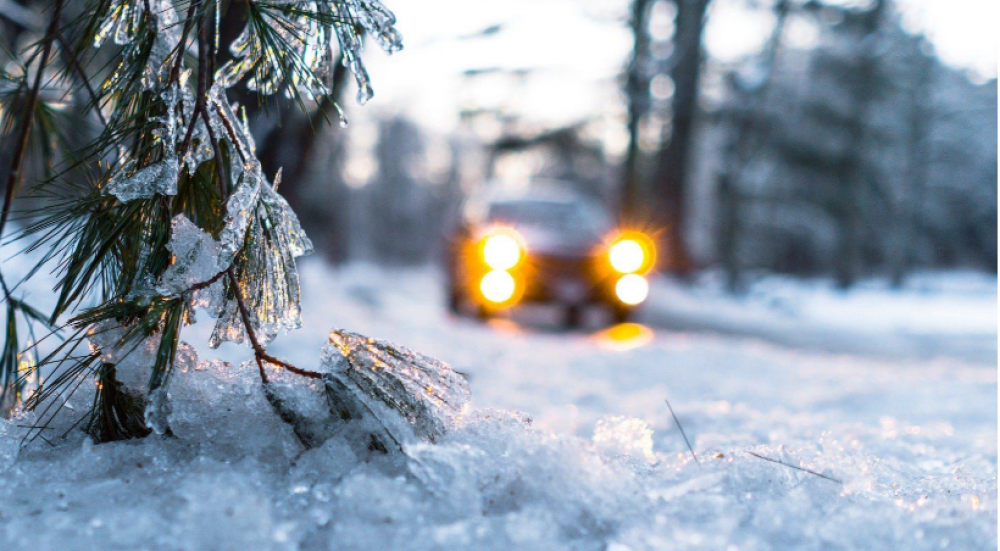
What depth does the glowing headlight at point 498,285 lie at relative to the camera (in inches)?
282

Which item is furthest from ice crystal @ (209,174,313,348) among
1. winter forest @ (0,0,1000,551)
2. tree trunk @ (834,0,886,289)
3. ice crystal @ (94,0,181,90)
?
tree trunk @ (834,0,886,289)

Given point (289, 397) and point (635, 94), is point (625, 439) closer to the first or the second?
point (289, 397)

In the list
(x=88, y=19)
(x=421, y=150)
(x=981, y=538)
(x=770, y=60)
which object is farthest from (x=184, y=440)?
(x=421, y=150)

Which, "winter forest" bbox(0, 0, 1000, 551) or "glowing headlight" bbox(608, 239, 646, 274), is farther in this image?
"glowing headlight" bbox(608, 239, 646, 274)

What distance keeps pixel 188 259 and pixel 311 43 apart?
0.53 m

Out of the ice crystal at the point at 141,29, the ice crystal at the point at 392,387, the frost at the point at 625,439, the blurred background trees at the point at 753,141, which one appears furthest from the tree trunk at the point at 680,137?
the ice crystal at the point at 141,29

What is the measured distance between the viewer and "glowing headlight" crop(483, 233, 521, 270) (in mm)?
7145

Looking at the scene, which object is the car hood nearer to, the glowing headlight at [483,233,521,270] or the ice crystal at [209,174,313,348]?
the glowing headlight at [483,233,521,270]

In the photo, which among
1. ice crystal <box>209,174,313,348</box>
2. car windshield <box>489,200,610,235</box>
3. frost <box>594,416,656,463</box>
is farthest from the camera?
car windshield <box>489,200,610,235</box>

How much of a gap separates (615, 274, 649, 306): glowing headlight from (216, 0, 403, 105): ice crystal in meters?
6.07

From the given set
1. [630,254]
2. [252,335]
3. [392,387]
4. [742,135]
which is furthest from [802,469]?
[742,135]

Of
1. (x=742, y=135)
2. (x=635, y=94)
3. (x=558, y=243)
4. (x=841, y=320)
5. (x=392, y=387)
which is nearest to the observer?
(x=392, y=387)

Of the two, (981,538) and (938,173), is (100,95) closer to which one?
(981,538)

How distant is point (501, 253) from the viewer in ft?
23.4
